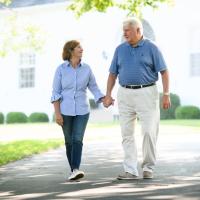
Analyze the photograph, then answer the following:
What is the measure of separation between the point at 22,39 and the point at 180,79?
6176mm

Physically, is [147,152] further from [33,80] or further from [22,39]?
[33,80]

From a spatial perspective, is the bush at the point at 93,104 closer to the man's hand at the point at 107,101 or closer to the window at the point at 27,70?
the window at the point at 27,70

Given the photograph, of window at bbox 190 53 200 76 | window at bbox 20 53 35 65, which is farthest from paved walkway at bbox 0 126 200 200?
window at bbox 20 53 35 65

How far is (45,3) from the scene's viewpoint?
101ft

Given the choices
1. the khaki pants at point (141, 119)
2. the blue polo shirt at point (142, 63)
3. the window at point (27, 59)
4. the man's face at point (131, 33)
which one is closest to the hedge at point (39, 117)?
the window at point (27, 59)

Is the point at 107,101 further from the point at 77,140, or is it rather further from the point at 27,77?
the point at 27,77

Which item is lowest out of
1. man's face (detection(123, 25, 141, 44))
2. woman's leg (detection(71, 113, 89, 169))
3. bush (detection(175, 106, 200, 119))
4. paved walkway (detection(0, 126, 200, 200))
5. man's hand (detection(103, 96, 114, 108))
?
bush (detection(175, 106, 200, 119))

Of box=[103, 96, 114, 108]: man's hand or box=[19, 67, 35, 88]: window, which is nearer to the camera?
box=[103, 96, 114, 108]: man's hand

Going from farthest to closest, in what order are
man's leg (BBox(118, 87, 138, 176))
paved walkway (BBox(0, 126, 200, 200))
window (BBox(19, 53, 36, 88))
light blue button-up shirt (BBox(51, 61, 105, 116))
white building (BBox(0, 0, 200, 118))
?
window (BBox(19, 53, 36, 88)) < white building (BBox(0, 0, 200, 118)) < light blue button-up shirt (BBox(51, 61, 105, 116)) < man's leg (BBox(118, 87, 138, 176)) < paved walkway (BBox(0, 126, 200, 200))

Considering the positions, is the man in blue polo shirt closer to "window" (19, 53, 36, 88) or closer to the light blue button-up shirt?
the light blue button-up shirt

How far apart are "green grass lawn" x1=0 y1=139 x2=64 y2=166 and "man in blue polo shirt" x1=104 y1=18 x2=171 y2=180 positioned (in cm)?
342

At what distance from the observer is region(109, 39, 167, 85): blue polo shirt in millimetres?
8148

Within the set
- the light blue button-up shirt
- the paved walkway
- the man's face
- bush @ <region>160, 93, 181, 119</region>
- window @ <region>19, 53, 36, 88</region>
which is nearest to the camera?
the paved walkway

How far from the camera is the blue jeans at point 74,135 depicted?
8336mm
